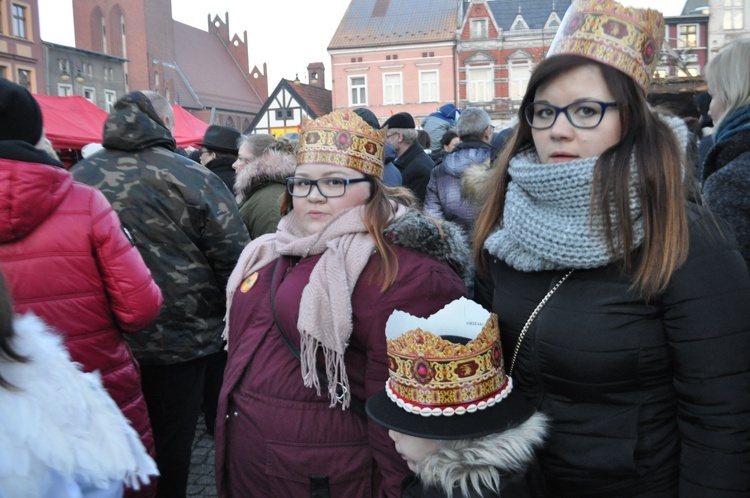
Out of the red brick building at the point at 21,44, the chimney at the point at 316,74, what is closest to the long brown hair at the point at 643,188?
the red brick building at the point at 21,44

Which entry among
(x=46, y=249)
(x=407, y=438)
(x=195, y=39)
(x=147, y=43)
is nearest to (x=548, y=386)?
(x=407, y=438)

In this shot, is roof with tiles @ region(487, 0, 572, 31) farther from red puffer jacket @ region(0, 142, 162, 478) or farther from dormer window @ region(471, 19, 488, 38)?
red puffer jacket @ region(0, 142, 162, 478)

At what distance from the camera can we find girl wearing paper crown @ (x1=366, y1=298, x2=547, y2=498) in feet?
5.11

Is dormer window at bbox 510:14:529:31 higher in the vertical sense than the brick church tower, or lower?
lower

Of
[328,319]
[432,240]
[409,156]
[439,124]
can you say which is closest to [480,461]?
[328,319]

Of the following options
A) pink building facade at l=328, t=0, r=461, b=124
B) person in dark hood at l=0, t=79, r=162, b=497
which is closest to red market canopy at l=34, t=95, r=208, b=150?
person in dark hood at l=0, t=79, r=162, b=497

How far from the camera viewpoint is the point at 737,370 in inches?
61.9

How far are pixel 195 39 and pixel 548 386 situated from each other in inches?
2619

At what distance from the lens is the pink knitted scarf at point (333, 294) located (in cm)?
211

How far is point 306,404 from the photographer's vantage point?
2238mm

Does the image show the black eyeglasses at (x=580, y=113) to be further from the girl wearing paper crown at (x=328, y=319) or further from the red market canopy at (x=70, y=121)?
the red market canopy at (x=70, y=121)

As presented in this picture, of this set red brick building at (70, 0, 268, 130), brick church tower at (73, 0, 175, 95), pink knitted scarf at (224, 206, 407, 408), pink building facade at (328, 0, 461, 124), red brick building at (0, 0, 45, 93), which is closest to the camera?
pink knitted scarf at (224, 206, 407, 408)

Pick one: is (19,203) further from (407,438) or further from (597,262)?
(597,262)

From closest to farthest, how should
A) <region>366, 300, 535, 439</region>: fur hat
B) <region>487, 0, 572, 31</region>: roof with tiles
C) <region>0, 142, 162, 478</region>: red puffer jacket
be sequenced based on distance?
1. <region>366, 300, 535, 439</region>: fur hat
2. <region>0, 142, 162, 478</region>: red puffer jacket
3. <region>487, 0, 572, 31</region>: roof with tiles
